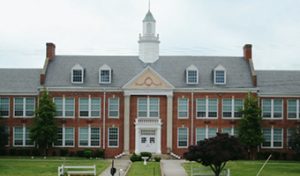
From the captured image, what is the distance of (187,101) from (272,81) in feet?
29.4

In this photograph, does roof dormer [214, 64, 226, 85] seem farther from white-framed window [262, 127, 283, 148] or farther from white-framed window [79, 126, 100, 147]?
white-framed window [79, 126, 100, 147]

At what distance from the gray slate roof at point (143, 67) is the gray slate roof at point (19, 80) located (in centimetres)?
169

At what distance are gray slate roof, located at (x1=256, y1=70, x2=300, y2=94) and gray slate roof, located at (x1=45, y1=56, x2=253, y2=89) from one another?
1.68 m

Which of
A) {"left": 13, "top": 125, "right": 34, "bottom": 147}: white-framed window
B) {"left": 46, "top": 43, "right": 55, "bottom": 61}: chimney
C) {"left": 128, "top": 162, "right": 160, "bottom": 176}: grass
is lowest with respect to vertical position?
{"left": 128, "top": 162, "right": 160, "bottom": 176}: grass

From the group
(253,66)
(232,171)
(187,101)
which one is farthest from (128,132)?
(232,171)

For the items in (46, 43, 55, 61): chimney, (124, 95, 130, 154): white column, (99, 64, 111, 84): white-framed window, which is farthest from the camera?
(46, 43, 55, 61): chimney

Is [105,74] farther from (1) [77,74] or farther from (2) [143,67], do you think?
(2) [143,67]

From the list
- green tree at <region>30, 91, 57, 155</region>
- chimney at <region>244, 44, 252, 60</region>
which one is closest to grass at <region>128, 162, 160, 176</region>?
green tree at <region>30, 91, 57, 155</region>

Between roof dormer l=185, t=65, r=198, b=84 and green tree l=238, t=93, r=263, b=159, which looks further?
roof dormer l=185, t=65, r=198, b=84

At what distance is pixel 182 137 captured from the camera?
68750 millimetres

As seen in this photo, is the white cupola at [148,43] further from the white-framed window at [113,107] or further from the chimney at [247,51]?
the chimney at [247,51]

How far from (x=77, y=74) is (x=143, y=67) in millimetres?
6678

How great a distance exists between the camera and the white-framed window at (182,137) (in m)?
68.6

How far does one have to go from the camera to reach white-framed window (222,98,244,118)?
68.9 meters
